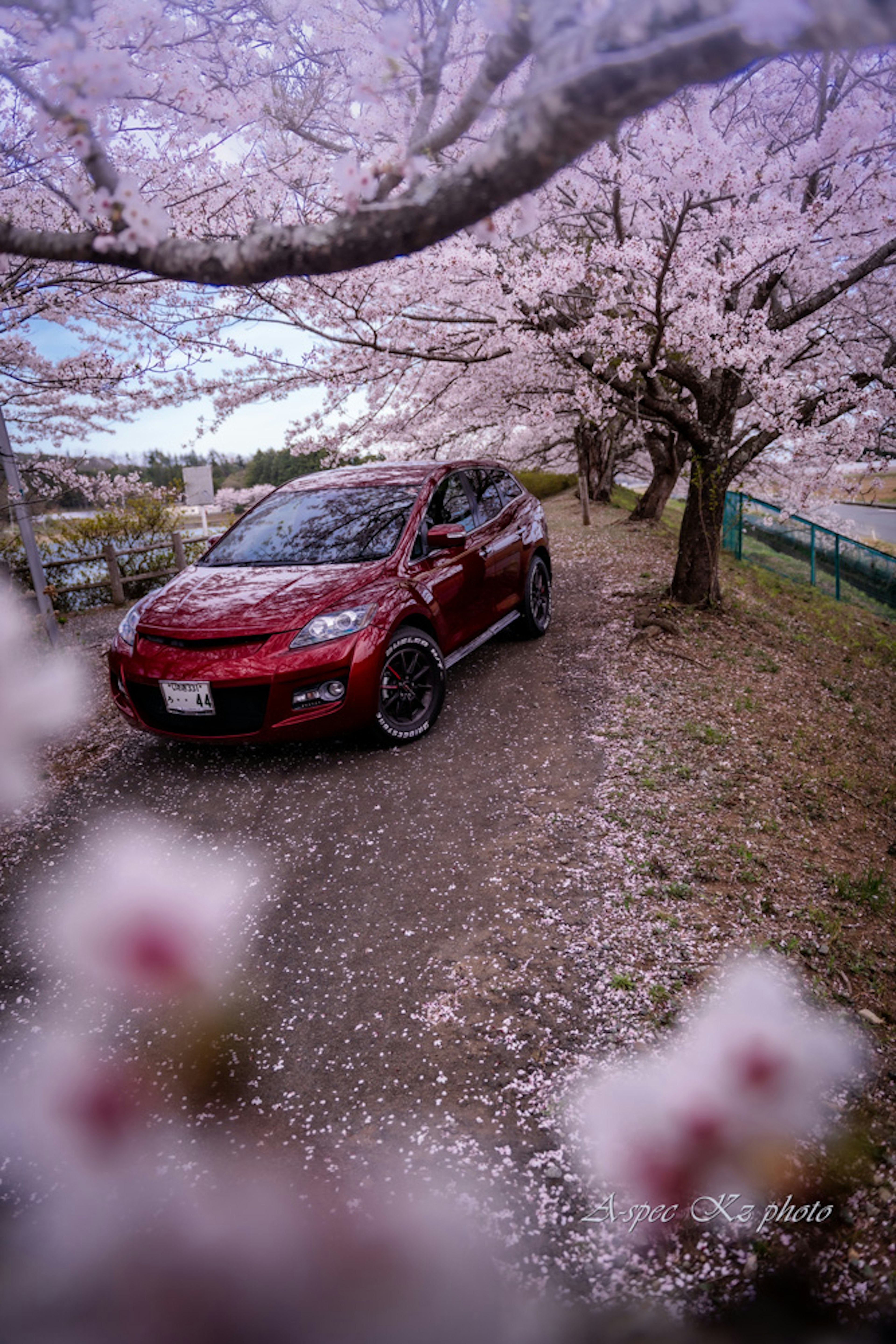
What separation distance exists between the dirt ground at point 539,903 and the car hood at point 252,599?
42.4 inches

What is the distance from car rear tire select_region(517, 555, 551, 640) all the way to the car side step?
207 mm

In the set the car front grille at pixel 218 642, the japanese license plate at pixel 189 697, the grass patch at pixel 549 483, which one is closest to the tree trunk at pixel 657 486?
the grass patch at pixel 549 483

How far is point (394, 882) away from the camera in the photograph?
12.7 feet

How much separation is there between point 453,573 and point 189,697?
220cm

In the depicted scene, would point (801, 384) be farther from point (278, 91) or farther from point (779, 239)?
point (278, 91)

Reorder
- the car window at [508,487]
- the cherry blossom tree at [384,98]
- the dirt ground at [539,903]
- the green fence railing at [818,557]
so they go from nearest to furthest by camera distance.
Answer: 1. the cherry blossom tree at [384,98]
2. the dirt ground at [539,903]
3. the car window at [508,487]
4. the green fence railing at [818,557]

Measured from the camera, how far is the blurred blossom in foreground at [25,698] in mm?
5570

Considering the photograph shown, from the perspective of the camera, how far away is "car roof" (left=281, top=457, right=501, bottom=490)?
19.1 feet

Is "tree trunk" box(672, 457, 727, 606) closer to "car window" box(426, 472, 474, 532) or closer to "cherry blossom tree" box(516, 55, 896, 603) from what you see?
"cherry blossom tree" box(516, 55, 896, 603)

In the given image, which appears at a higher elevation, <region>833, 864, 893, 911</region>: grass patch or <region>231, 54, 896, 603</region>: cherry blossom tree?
<region>231, 54, 896, 603</region>: cherry blossom tree

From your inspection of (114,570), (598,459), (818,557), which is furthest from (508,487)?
(598,459)

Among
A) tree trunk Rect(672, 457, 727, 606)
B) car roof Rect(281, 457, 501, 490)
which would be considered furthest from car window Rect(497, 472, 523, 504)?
tree trunk Rect(672, 457, 727, 606)

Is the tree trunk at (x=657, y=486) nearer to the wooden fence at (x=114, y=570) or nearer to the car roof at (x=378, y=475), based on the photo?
the wooden fence at (x=114, y=570)

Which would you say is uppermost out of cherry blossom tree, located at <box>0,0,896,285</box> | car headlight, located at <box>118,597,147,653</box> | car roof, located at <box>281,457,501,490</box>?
cherry blossom tree, located at <box>0,0,896,285</box>
